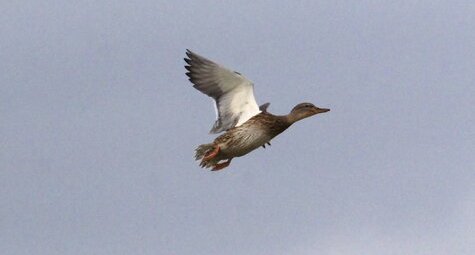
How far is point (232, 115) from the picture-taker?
225ft

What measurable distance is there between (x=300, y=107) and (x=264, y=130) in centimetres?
143

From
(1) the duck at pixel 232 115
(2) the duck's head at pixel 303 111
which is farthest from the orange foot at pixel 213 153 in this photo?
(2) the duck's head at pixel 303 111

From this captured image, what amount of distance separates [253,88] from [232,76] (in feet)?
2.12

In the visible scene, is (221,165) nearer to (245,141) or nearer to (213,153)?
(213,153)

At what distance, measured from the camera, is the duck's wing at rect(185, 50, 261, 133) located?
2675 inches

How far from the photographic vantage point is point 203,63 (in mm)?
67938

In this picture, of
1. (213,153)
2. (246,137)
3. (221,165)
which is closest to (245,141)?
(246,137)

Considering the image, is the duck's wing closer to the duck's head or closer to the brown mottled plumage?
the brown mottled plumage

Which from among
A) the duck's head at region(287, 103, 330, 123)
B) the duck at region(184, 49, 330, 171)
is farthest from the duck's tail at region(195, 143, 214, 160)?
the duck's head at region(287, 103, 330, 123)

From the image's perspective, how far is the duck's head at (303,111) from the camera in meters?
68.4

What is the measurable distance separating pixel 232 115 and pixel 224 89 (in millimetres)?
688

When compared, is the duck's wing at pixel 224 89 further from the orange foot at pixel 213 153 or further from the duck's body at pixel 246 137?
the orange foot at pixel 213 153

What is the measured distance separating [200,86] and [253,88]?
1266 millimetres

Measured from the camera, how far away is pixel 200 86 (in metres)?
68.4
